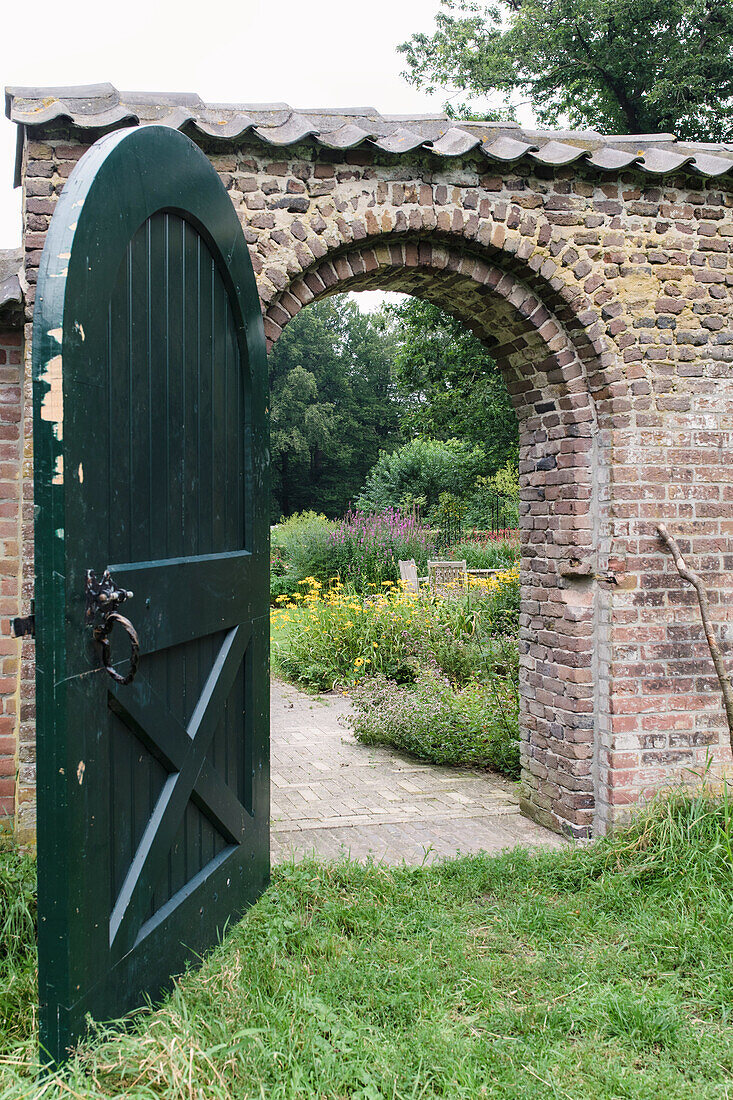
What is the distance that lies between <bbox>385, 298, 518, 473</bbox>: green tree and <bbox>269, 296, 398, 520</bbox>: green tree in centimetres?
2002

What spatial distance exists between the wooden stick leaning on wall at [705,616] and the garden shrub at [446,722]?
1948 millimetres

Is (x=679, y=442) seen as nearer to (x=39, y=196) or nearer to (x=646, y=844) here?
(x=646, y=844)

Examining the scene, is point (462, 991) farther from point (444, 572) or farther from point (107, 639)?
point (444, 572)

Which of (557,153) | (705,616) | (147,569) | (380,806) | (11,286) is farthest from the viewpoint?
(380,806)

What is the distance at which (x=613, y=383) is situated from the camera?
4.11 meters

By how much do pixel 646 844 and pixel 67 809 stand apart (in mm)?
2987

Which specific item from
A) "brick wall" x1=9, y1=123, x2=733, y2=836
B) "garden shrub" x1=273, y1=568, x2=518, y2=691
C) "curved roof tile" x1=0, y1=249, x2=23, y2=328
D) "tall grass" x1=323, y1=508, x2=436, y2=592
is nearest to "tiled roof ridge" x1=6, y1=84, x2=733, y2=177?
"brick wall" x1=9, y1=123, x2=733, y2=836

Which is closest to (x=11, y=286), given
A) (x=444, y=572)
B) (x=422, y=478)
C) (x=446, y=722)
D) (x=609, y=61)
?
(x=446, y=722)

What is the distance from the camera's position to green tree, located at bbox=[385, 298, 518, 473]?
11.3 m

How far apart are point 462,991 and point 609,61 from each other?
54.4 feet

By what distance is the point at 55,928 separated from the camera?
190 cm

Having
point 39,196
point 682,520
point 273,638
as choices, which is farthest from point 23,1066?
point 273,638

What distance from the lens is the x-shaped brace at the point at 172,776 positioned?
7.33ft

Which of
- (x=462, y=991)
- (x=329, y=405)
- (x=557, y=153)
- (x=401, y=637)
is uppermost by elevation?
(x=329, y=405)
